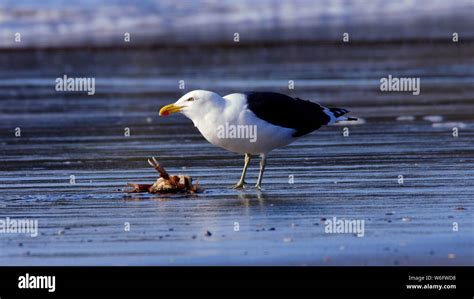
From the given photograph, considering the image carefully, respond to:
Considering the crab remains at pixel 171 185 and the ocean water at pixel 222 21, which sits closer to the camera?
the crab remains at pixel 171 185

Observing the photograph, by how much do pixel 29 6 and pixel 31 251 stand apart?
4090 centimetres

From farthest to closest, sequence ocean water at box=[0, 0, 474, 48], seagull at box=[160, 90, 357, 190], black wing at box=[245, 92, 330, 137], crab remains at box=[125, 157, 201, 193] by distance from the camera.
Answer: ocean water at box=[0, 0, 474, 48], black wing at box=[245, 92, 330, 137], seagull at box=[160, 90, 357, 190], crab remains at box=[125, 157, 201, 193]

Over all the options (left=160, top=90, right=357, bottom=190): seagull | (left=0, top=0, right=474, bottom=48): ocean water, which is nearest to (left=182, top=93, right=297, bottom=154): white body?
(left=160, top=90, right=357, bottom=190): seagull

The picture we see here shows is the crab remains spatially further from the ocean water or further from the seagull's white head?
the ocean water

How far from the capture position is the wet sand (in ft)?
31.2

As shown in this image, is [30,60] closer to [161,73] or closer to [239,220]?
[161,73]

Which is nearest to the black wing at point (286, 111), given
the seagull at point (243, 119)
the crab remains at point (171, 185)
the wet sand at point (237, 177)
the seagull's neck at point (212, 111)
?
the seagull at point (243, 119)

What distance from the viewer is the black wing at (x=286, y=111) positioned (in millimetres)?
12758

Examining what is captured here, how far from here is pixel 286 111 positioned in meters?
13.1

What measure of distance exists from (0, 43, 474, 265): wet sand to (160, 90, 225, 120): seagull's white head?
855mm

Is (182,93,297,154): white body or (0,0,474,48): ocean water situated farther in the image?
(0,0,474,48): ocean water

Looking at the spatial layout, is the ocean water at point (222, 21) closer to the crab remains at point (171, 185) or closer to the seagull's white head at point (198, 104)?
the seagull's white head at point (198, 104)

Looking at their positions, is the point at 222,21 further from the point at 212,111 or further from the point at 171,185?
the point at 171,185
